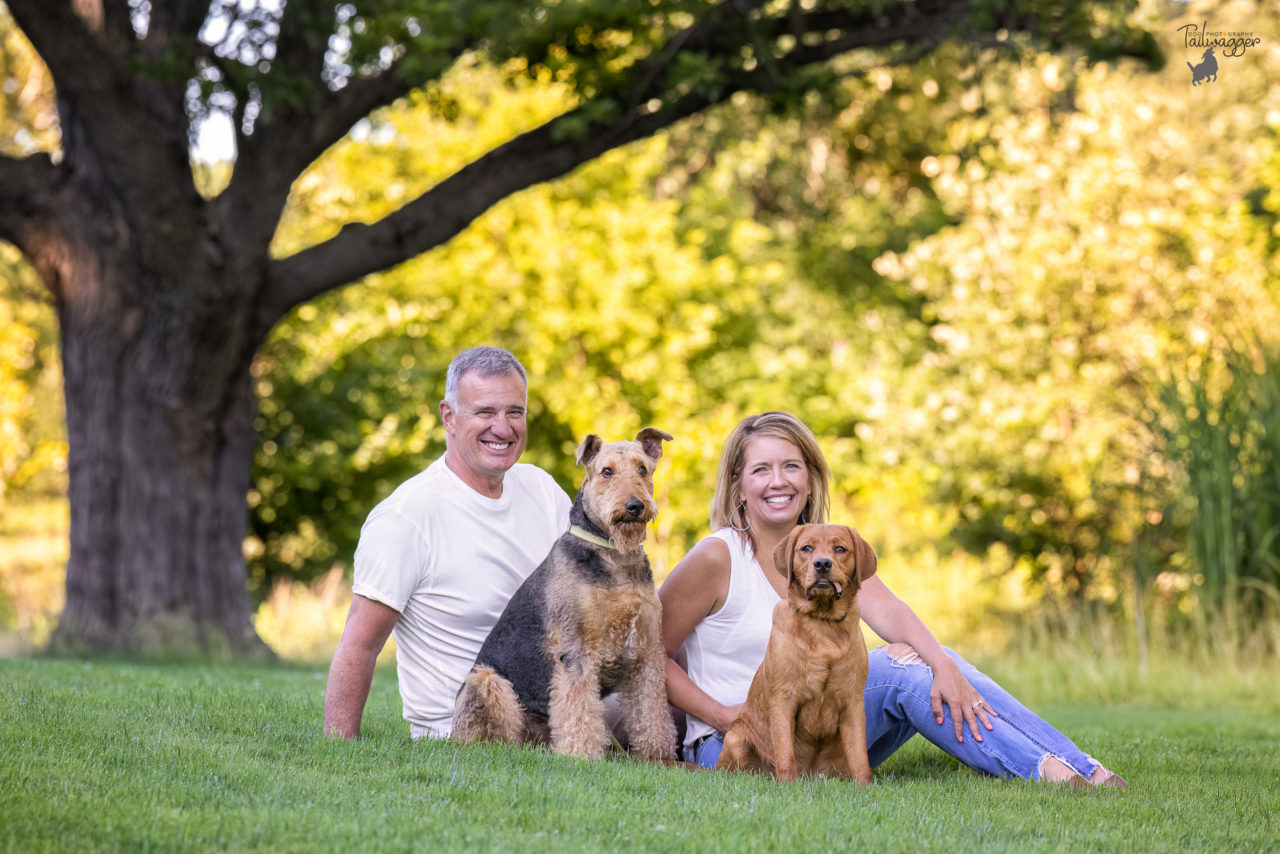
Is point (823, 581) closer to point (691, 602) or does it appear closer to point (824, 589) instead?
point (824, 589)

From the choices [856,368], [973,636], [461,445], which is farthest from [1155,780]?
[856,368]

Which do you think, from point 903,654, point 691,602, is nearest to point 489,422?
point 691,602

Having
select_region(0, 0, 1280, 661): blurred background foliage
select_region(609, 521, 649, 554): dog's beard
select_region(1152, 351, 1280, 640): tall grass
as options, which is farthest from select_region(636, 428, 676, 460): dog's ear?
select_region(0, 0, 1280, 661): blurred background foliage

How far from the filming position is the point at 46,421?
24.1 metres

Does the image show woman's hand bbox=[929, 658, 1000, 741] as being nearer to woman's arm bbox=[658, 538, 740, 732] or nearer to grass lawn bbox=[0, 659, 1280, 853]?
grass lawn bbox=[0, 659, 1280, 853]

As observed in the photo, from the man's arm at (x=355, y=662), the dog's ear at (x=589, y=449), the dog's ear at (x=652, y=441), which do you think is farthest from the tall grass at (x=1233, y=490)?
the man's arm at (x=355, y=662)

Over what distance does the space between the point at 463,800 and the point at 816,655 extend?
4.24 feet

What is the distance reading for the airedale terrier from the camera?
442cm

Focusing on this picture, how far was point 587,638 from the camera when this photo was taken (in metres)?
4.42

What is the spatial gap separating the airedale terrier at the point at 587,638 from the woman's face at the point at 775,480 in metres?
0.50

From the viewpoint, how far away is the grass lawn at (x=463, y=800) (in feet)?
11.1

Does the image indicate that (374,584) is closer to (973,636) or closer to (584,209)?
(973,636)

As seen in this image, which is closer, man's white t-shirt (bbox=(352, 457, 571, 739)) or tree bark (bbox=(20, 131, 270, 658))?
man's white t-shirt (bbox=(352, 457, 571, 739))

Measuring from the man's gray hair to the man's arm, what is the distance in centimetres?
83
